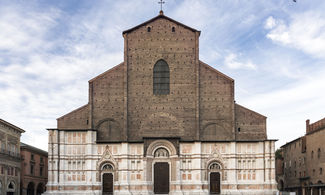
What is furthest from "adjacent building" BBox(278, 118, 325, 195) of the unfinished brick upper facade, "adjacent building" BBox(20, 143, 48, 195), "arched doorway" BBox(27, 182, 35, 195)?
"arched doorway" BBox(27, 182, 35, 195)

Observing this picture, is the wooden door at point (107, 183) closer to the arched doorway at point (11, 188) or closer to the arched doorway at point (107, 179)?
the arched doorway at point (107, 179)

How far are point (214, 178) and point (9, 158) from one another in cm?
2094

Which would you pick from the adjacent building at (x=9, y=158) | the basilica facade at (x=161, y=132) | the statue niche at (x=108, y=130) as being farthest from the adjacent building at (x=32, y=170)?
the statue niche at (x=108, y=130)

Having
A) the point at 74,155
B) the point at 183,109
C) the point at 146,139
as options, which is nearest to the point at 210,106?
the point at 183,109

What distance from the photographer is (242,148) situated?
38.6m

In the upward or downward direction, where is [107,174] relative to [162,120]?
downward

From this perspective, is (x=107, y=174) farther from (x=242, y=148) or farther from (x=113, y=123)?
(x=242, y=148)

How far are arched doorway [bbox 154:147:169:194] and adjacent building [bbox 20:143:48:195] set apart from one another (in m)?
17.4

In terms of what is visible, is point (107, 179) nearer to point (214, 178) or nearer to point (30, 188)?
point (214, 178)

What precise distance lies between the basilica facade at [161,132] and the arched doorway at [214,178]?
0.09m


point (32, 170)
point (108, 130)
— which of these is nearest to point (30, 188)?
point (32, 170)

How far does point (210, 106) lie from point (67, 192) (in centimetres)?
1553

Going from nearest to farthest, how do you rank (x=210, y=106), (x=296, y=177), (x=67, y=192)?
(x=67, y=192)
(x=210, y=106)
(x=296, y=177)

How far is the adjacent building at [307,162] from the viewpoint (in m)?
40.1
